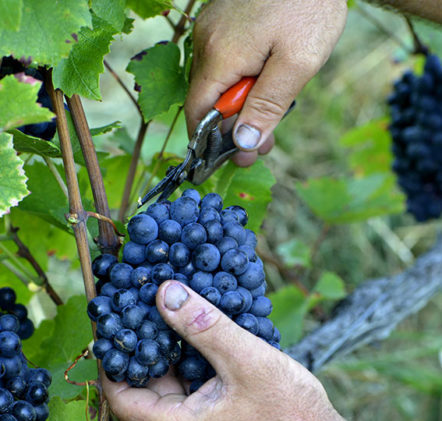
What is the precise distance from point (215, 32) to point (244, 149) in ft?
0.53

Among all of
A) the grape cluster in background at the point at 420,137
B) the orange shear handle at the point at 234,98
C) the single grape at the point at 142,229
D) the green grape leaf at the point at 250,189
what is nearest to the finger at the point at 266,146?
the green grape leaf at the point at 250,189

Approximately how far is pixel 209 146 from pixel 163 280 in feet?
0.90

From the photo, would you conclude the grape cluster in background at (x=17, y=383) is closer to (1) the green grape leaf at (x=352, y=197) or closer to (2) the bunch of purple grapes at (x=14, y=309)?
(2) the bunch of purple grapes at (x=14, y=309)

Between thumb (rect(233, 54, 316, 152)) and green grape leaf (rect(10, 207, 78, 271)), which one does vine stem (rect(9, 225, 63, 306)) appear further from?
thumb (rect(233, 54, 316, 152))

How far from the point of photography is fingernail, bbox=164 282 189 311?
486 millimetres

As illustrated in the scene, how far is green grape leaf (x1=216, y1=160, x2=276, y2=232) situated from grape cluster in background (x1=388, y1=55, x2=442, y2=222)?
689 mm

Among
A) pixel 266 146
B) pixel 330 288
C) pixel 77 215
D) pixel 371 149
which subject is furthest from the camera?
pixel 371 149

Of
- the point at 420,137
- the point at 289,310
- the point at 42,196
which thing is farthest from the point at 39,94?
the point at 420,137

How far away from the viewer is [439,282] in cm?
137

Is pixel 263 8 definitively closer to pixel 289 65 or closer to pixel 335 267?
pixel 289 65

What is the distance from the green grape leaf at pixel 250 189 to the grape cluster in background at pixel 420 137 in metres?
0.69

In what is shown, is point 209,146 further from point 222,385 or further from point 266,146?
point 222,385

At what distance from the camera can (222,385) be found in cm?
53

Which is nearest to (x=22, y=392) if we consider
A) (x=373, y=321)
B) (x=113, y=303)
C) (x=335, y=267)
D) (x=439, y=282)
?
(x=113, y=303)
